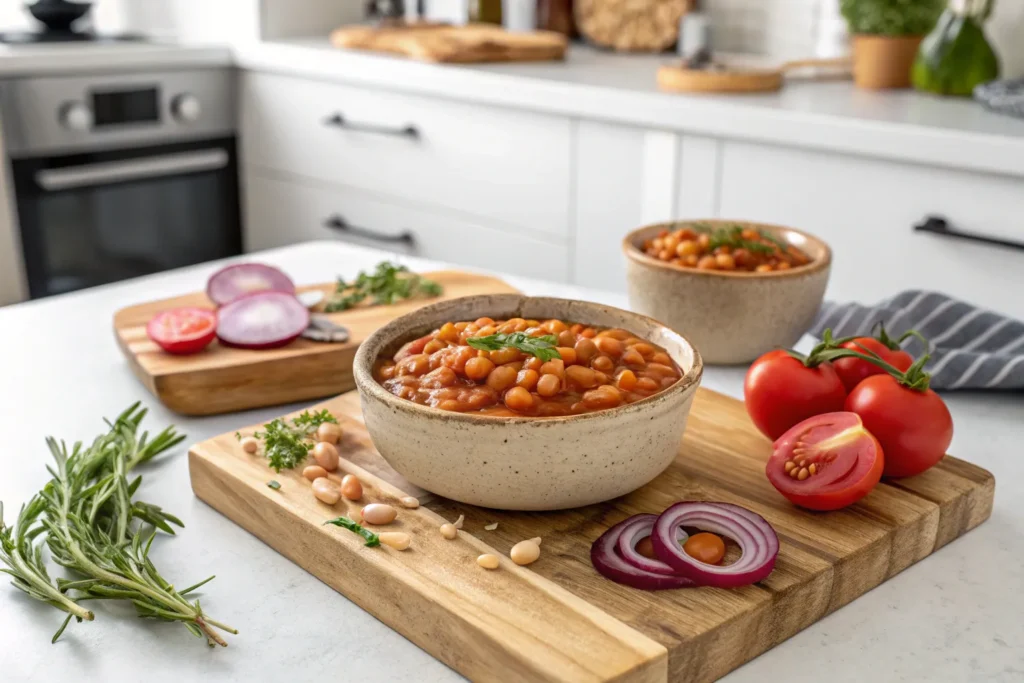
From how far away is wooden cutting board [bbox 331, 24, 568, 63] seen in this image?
112 inches

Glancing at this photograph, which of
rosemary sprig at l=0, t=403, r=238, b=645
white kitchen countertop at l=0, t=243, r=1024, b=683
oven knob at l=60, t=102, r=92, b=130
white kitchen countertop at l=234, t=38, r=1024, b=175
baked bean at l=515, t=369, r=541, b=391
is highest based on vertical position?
white kitchen countertop at l=234, t=38, r=1024, b=175

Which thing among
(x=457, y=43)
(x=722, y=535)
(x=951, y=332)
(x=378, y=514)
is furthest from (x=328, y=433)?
(x=457, y=43)

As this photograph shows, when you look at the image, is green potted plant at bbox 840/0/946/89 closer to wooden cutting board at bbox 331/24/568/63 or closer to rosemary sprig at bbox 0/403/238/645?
wooden cutting board at bbox 331/24/568/63

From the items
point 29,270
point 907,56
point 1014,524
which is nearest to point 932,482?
point 1014,524

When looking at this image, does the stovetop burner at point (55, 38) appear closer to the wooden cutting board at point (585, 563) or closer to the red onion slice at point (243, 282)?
the red onion slice at point (243, 282)

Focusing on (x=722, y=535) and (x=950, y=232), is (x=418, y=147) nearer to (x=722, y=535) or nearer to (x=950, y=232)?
(x=950, y=232)

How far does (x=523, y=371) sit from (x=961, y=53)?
186cm

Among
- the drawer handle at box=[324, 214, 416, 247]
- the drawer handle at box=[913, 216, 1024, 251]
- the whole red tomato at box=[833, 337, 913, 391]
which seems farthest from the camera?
the drawer handle at box=[324, 214, 416, 247]

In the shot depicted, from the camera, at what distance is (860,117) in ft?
7.00

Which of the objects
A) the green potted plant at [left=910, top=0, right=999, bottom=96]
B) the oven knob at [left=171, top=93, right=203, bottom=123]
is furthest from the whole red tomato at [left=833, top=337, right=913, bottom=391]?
the oven knob at [left=171, top=93, right=203, bottom=123]

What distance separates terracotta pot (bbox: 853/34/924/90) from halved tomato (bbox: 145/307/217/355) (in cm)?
178

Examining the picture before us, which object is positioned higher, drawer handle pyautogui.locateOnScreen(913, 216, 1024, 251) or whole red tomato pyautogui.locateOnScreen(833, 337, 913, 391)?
whole red tomato pyautogui.locateOnScreen(833, 337, 913, 391)

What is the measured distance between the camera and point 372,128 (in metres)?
3.02

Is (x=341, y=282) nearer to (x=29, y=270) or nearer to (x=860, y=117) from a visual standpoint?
(x=860, y=117)
